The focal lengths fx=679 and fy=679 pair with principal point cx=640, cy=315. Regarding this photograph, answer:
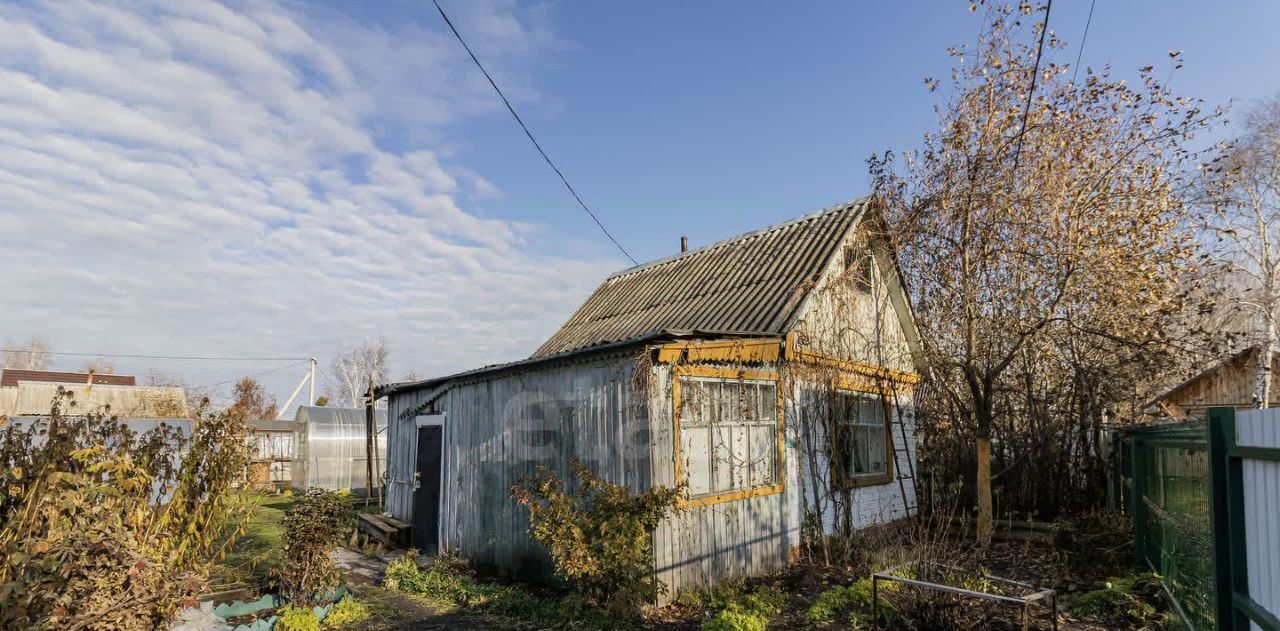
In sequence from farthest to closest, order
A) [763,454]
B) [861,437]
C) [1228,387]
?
[1228,387] < [861,437] < [763,454]

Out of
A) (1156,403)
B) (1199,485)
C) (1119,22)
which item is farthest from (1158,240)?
(1199,485)

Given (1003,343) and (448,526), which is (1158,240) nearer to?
(1003,343)

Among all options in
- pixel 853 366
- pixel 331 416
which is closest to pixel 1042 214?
pixel 853 366

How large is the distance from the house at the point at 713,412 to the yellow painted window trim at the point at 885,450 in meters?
0.03

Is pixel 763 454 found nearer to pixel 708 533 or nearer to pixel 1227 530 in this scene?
pixel 708 533

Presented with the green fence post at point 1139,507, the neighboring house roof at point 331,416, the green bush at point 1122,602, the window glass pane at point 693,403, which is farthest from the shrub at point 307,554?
the neighboring house roof at point 331,416

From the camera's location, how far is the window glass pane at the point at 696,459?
26.7 ft

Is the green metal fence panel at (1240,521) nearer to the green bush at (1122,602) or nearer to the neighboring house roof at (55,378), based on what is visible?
the green bush at (1122,602)

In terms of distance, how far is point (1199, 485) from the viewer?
482 cm

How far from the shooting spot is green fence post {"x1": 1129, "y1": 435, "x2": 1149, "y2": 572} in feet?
27.7

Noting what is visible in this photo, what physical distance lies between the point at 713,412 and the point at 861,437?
4376 mm

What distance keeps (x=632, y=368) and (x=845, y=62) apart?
6057 mm

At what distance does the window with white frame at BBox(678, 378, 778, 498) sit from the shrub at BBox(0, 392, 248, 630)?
503cm

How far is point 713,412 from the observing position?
340 inches
